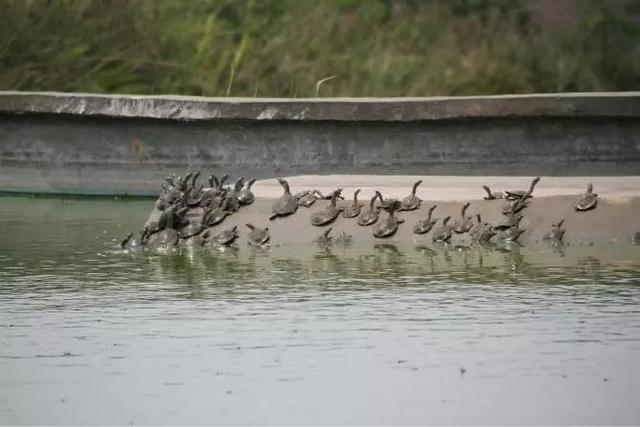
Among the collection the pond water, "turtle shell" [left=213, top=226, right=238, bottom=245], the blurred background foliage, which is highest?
the blurred background foliage

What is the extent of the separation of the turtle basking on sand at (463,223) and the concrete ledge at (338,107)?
4826 millimetres

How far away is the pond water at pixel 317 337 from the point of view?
9.28 meters

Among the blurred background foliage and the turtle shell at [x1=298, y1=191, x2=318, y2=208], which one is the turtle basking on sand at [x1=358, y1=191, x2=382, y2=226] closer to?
the turtle shell at [x1=298, y1=191, x2=318, y2=208]

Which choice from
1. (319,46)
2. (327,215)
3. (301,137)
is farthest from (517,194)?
(319,46)

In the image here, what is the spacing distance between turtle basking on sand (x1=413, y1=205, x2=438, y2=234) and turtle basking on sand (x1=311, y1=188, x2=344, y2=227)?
0.64 meters

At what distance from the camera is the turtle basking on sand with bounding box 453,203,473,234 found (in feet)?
48.5

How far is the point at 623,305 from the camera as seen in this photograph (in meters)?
11.8

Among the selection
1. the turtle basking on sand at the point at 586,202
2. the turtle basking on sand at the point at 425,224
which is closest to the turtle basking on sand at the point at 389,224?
the turtle basking on sand at the point at 425,224

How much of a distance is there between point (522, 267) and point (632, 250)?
1.07 m

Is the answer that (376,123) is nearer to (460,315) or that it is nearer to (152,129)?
(152,129)

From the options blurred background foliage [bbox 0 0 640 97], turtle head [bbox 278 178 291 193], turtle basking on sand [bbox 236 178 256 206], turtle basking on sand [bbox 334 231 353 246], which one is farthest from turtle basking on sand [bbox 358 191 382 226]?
blurred background foliage [bbox 0 0 640 97]

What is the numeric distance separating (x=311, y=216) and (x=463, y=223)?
123 centimetres

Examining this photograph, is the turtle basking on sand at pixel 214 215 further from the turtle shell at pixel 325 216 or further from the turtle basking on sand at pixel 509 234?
the turtle basking on sand at pixel 509 234

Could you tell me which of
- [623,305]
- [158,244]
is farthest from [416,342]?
[158,244]
